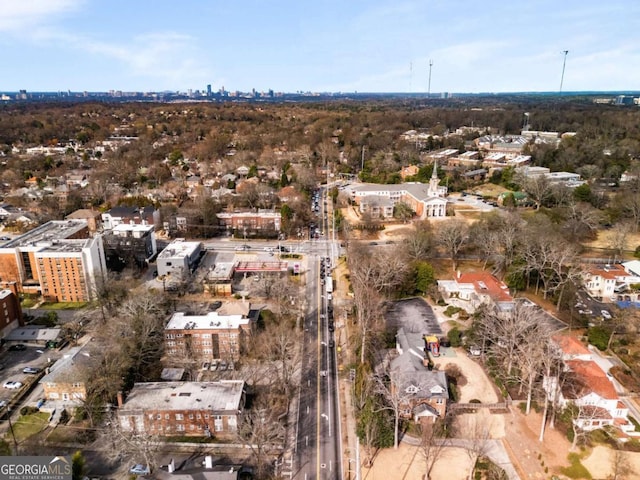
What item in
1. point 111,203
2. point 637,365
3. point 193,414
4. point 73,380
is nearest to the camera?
point 193,414

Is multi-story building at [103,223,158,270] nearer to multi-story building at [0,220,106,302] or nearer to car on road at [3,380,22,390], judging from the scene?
multi-story building at [0,220,106,302]

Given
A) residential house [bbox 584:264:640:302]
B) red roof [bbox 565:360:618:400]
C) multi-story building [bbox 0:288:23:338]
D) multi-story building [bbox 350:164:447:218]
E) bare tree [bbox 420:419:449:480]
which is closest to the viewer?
bare tree [bbox 420:419:449:480]

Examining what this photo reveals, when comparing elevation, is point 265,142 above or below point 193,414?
above

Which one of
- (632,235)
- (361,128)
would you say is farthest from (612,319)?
(361,128)

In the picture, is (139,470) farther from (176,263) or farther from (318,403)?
(176,263)

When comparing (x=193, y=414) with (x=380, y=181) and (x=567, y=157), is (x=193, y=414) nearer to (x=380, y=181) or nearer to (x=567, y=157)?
(x=380, y=181)

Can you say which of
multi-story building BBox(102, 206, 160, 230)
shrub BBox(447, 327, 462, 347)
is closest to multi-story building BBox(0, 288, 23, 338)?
multi-story building BBox(102, 206, 160, 230)

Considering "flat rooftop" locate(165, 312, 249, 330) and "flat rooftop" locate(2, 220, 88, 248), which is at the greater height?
"flat rooftop" locate(2, 220, 88, 248)
